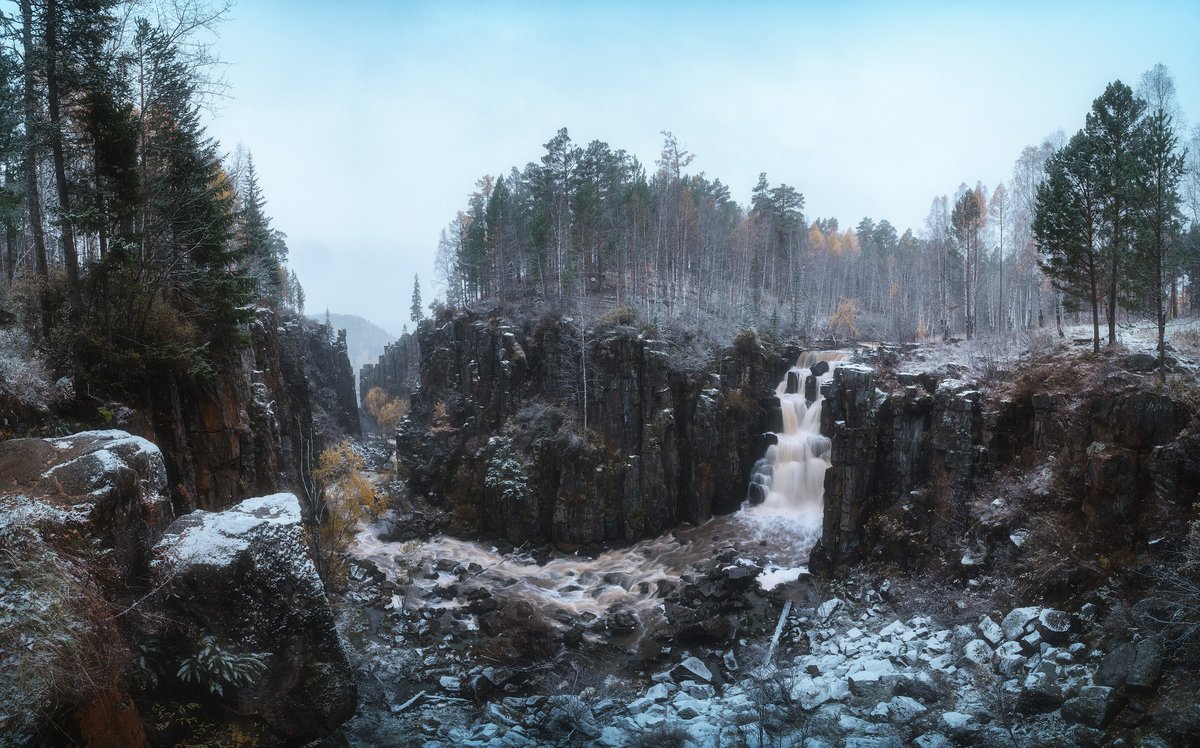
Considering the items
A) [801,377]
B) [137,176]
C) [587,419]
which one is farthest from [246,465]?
[801,377]

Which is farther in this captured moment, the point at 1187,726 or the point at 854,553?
the point at 854,553

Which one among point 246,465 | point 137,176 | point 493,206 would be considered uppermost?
point 493,206

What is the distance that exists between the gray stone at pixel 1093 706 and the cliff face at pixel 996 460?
4.80 metres

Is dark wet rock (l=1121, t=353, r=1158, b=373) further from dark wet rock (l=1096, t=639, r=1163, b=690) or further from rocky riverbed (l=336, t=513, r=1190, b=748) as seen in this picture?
dark wet rock (l=1096, t=639, r=1163, b=690)

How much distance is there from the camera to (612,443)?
30.8 meters

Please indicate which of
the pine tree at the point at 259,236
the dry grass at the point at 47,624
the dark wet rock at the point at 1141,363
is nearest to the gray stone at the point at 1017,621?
the dark wet rock at the point at 1141,363

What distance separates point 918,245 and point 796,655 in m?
56.6

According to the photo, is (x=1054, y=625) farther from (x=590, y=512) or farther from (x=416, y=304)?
(x=416, y=304)

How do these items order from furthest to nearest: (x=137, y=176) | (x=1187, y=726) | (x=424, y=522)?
1. (x=424, y=522)
2. (x=137, y=176)
3. (x=1187, y=726)

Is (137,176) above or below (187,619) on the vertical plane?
above

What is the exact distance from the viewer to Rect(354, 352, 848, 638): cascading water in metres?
23.0

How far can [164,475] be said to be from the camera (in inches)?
425

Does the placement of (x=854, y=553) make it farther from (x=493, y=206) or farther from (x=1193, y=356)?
(x=493, y=206)

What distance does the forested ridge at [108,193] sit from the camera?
12.7 meters
